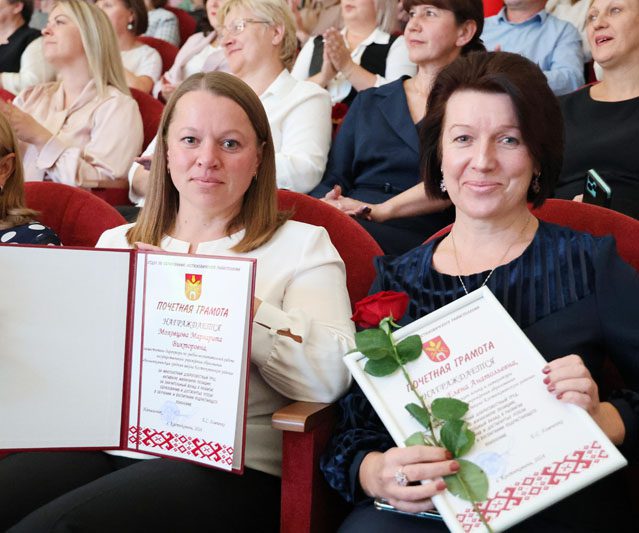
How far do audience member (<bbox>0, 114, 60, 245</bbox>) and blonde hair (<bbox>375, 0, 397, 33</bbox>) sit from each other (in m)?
2.08

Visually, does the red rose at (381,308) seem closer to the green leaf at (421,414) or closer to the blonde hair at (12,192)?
the green leaf at (421,414)

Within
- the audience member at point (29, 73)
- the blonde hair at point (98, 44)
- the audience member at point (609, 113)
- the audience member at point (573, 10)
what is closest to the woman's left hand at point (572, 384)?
the audience member at point (609, 113)

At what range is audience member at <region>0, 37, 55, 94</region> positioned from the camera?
14.5 ft

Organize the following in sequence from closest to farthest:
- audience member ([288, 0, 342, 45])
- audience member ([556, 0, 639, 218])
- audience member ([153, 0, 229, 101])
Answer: audience member ([556, 0, 639, 218]), audience member ([153, 0, 229, 101]), audience member ([288, 0, 342, 45])

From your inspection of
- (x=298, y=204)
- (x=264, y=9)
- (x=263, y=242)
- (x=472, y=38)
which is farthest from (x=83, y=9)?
(x=263, y=242)

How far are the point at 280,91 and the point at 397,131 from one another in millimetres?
537

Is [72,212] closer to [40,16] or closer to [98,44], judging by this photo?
[98,44]

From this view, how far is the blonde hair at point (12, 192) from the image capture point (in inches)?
88.1

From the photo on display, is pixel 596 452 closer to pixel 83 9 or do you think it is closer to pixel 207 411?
pixel 207 411

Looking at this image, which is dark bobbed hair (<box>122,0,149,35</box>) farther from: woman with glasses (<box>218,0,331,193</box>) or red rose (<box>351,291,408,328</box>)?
red rose (<box>351,291,408,328</box>)

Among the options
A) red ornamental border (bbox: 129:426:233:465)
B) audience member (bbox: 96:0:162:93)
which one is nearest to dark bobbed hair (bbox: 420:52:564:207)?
red ornamental border (bbox: 129:426:233:465)

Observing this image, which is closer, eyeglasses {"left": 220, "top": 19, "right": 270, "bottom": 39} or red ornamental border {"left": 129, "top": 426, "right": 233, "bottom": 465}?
red ornamental border {"left": 129, "top": 426, "right": 233, "bottom": 465}

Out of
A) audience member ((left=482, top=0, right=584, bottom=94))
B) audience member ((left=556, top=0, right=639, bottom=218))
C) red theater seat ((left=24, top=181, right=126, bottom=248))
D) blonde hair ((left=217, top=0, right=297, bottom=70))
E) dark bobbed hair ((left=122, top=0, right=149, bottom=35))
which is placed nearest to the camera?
red theater seat ((left=24, top=181, right=126, bottom=248))

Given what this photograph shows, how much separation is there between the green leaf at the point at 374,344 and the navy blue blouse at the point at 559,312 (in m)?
0.23
